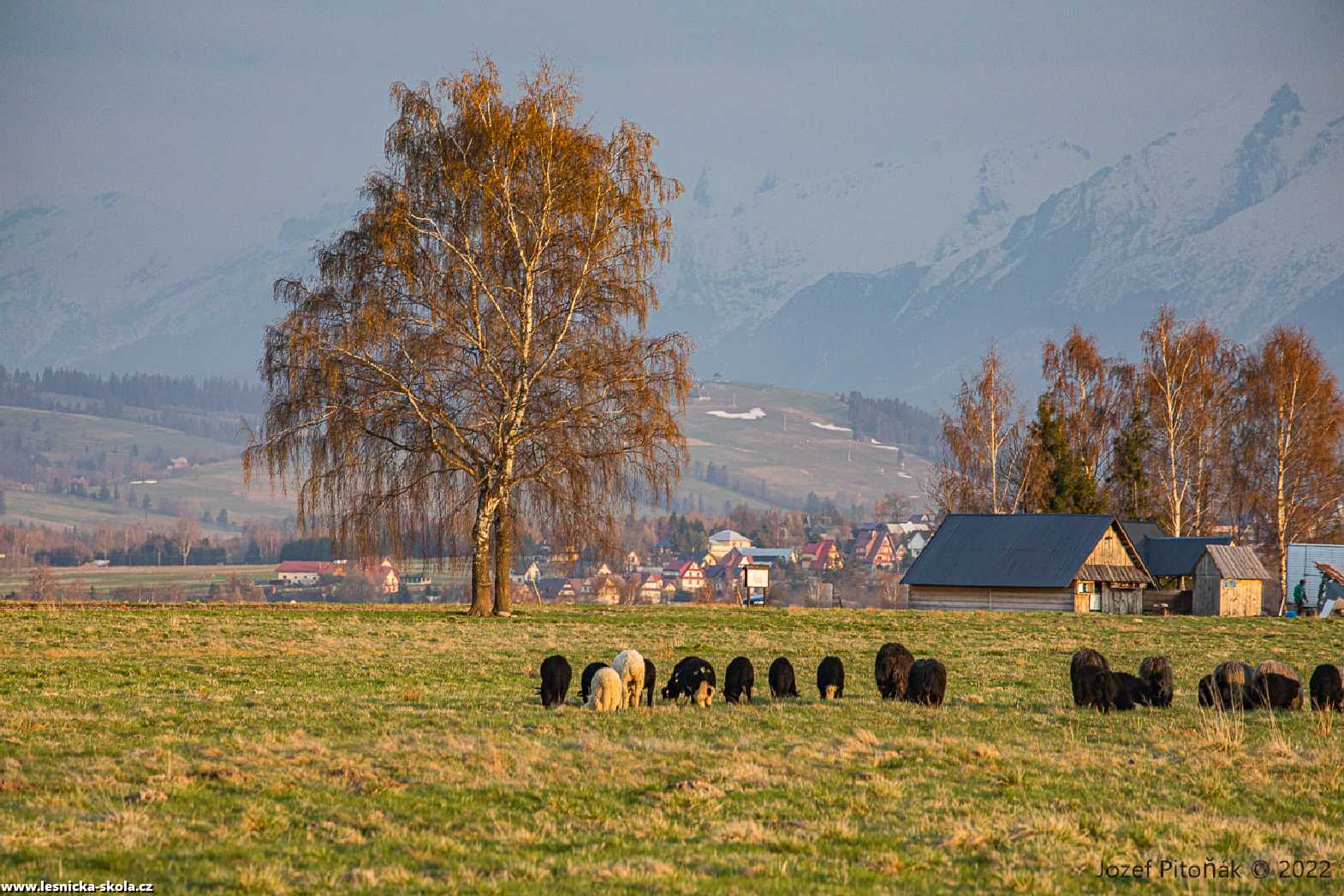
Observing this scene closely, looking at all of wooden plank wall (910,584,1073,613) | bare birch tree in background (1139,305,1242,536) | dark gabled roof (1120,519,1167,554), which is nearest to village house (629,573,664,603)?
bare birch tree in background (1139,305,1242,536)

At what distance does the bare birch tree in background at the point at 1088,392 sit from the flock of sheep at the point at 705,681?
59581 millimetres

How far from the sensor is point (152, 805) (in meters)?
11.6

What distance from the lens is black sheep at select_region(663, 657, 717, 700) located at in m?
19.8

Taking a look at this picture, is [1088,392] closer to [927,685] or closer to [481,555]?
[481,555]

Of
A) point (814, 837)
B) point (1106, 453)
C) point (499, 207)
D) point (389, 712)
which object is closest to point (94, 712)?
point (389, 712)

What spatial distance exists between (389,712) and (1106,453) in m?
66.4

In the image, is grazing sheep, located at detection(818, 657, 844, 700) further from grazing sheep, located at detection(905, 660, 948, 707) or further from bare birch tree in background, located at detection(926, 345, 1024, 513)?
bare birch tree in background, located at detection(926, 345, 1024, 513)

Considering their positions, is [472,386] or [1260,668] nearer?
[1260,668]

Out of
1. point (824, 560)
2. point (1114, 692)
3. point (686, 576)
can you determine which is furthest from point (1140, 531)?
point (824, 560)

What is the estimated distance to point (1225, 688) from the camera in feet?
64.4

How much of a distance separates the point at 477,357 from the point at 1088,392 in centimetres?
4654

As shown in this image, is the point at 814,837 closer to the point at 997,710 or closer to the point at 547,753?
the point at 547,753

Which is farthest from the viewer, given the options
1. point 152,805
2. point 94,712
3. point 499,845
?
point 94,712

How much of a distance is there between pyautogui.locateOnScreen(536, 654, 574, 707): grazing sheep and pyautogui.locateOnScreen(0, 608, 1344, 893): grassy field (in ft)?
2.06
